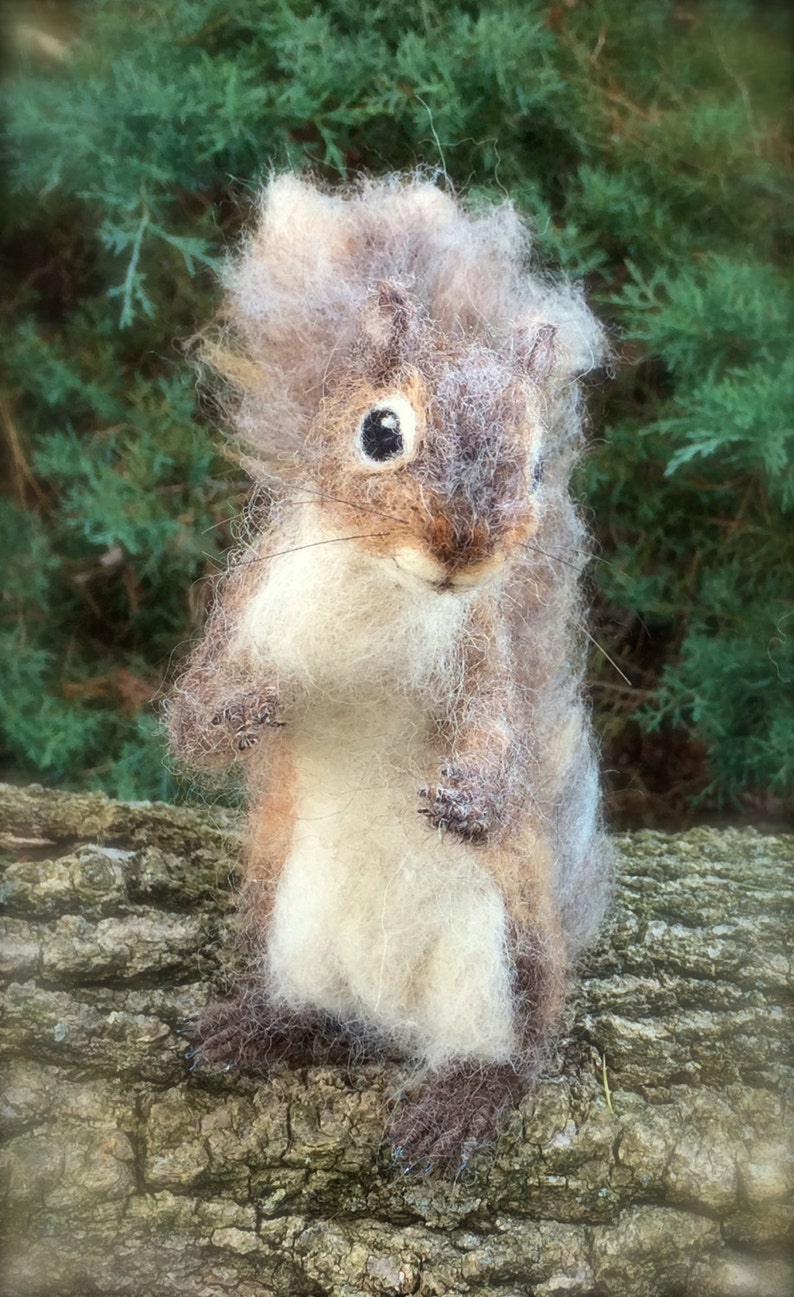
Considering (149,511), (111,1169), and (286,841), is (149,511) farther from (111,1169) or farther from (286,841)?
(111,1169)

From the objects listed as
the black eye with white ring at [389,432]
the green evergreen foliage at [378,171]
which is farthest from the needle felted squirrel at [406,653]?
the green evergreen foliage at [378,171]

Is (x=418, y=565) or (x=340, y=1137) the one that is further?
(x=340, y=1137)

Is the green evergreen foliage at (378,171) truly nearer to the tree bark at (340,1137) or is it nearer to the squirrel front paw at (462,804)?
the tree bark at (340,1137)

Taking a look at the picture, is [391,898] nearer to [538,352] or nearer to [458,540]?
[458,540]

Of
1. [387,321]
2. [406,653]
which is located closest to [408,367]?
[387,321]

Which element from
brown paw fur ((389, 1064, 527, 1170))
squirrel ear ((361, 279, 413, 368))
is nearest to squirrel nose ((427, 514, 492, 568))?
squirrel ear ((361, 279, 413, 368))

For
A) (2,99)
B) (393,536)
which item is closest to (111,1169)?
(393,536)

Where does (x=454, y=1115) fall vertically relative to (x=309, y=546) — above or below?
below

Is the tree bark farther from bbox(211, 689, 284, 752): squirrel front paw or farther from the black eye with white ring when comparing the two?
the black eye with white ring

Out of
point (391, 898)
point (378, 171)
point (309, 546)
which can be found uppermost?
point (378, 171)
